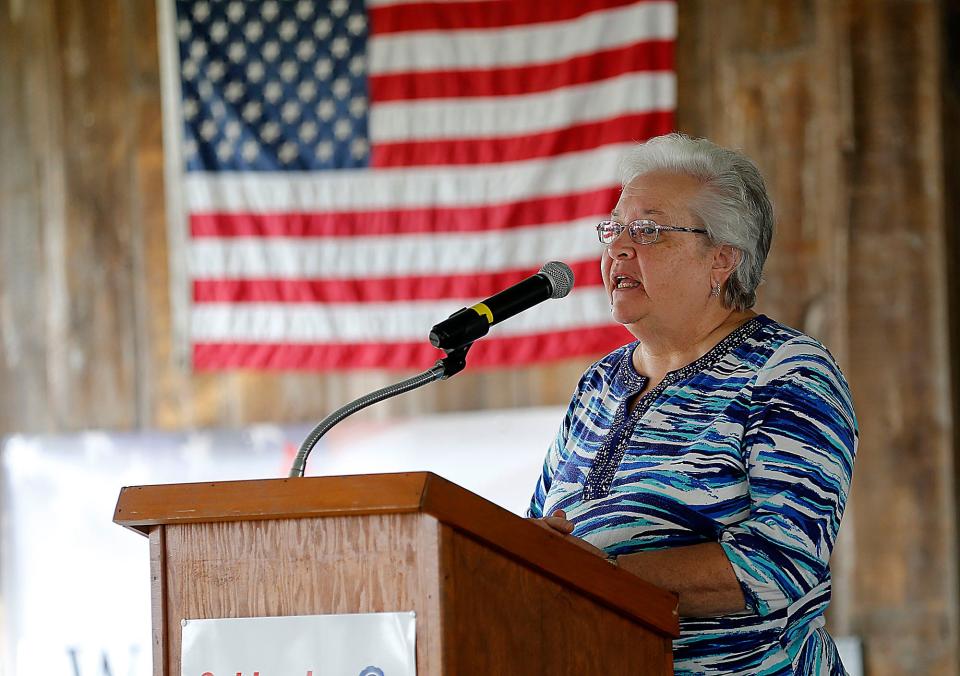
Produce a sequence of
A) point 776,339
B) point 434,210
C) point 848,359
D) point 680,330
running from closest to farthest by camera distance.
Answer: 1. point 776,339
2. point 680,330
3. point 848,359
4. point 434,210

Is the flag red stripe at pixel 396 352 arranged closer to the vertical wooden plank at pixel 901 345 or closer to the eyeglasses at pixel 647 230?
the vertical wooden plank at pixel 901 345

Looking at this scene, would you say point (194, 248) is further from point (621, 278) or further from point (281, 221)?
point (621, 278)

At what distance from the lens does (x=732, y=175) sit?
1741 mm

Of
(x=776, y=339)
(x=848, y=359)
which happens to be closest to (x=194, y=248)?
(x=848, y=359)

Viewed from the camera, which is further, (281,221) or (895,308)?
(281,221)

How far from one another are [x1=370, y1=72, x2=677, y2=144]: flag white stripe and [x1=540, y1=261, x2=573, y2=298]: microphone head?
6.41 feet

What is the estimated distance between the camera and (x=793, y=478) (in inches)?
56.2

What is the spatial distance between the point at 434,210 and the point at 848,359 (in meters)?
1.30

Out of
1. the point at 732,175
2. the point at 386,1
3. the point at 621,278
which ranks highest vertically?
the point at 386,1

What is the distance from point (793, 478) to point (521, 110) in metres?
2.32

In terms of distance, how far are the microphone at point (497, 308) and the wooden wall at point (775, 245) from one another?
1974 mm

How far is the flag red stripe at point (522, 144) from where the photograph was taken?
11.3ft

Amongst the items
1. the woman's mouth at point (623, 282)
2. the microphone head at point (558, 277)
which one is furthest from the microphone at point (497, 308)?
the woman's mouth at point (623, 282)

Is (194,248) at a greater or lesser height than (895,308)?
greater
